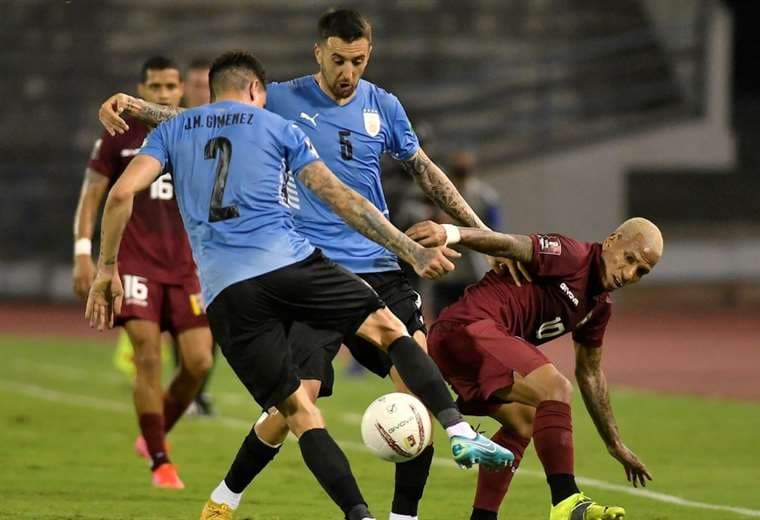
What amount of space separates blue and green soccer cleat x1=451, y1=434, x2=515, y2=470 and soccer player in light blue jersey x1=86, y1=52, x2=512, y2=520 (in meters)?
0.07

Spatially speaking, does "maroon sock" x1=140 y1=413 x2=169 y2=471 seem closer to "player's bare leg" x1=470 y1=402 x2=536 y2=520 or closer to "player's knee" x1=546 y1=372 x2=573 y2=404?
"player's bare leg" x1=470 y1=402 x2=536 y2=520

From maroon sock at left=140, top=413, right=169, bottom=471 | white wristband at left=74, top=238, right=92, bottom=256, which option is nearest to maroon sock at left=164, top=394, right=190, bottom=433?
maroon sock at left=140, top=413, right=169, bottom=471

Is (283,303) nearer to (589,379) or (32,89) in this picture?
(589,379)

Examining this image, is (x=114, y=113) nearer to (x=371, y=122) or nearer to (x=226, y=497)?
(x=371, y=122)

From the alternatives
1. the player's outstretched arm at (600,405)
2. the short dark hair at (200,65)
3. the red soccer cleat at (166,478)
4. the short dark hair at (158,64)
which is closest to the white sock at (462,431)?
the player's outstretched arm at (600,405)

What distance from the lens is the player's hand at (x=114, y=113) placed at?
8031mm

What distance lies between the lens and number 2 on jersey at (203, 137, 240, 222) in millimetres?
6914

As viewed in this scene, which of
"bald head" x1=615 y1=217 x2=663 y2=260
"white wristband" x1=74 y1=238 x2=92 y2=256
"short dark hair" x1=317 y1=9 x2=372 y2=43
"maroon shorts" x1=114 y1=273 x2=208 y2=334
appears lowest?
"maroon shorts" x1=114 y1=273 x2=208 y2=334

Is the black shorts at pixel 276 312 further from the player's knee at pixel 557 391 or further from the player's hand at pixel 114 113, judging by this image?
the player's hand at pixel 114 113

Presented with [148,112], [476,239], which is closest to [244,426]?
[148,112]

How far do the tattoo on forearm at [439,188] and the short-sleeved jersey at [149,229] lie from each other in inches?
98.1

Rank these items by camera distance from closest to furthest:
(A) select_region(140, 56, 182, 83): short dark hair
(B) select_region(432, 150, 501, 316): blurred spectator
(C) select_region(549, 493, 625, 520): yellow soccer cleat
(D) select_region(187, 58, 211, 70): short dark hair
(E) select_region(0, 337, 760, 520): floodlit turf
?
1. (C) select_region(549, 493, 625, 520): yellow soccer cleat
2. (E) select_region(0, 337, 760, 520): floodlit turf
3. (A) select_region(140, 56, 182, 83): short dark hair
4. (D) select_region(187, 58, 211, 70): short dark hair
5. (B) select_region(432, 150, 501, 316): blurred spectator

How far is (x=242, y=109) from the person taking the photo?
7.02m

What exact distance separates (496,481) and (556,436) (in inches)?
21.6
